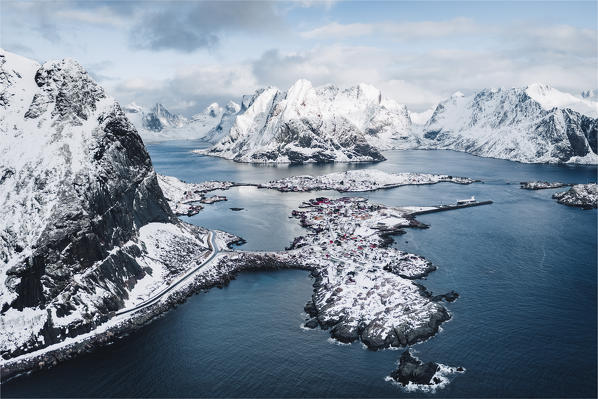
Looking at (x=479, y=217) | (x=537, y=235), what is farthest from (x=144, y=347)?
(x=479, y=217)

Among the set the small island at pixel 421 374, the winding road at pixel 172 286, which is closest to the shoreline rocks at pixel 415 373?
the small island at pixel 421 374

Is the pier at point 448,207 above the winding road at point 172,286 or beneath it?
above

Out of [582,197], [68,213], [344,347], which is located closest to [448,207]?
[582,197]

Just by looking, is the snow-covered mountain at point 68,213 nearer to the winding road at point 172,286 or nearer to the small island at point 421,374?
the winding road at point 172,286

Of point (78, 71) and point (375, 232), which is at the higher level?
point (78, 71)

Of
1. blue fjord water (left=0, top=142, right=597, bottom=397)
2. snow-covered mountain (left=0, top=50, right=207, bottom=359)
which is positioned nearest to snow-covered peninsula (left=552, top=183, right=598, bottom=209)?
blue fjord water (left=0, top=142, right=597, bottom=397)

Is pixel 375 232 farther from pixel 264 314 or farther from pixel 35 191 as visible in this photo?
pixel 35 191

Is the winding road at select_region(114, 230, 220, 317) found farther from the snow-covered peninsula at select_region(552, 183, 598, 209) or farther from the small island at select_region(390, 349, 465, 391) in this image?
the snow-covered peninsula at select_region(552, 183, 598, 209)

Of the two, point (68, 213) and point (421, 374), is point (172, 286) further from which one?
point (421, 374)
